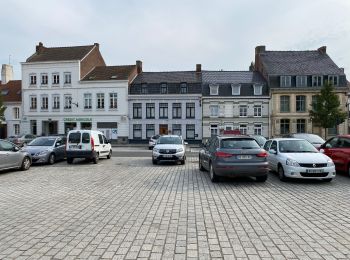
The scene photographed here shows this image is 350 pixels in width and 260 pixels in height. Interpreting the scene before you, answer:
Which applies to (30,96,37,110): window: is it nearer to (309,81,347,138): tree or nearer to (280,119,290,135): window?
(280,119,290,135): window

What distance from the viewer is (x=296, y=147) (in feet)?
39.2

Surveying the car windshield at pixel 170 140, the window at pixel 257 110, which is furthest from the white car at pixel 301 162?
the window at pixel 257 110

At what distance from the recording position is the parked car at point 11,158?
13020mm

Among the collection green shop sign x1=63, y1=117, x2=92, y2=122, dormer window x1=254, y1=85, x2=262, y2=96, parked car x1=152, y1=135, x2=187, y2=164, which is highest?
dormer window x1=254, y1=85, x2=262, y2=96

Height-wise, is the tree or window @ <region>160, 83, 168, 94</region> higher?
window @ <region>160, 83, 168, 94</region>

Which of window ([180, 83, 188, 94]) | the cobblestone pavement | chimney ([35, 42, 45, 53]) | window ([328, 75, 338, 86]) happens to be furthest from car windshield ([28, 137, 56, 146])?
window ([328, 75, 338, 86])

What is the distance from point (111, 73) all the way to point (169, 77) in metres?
8.67

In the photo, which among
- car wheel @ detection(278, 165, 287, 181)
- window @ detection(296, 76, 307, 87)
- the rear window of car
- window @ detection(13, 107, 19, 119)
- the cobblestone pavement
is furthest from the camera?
window @ detection(13, 107, 19, 119)

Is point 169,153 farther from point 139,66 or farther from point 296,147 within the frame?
point 139,66

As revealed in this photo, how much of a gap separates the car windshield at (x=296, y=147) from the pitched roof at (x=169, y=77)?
34684 millimetres

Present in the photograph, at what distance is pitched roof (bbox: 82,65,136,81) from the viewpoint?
4643 centimetres

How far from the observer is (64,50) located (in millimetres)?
49781

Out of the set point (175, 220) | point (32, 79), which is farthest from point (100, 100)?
point (175, 220)

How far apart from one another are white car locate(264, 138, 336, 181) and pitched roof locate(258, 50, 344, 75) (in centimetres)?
3486
